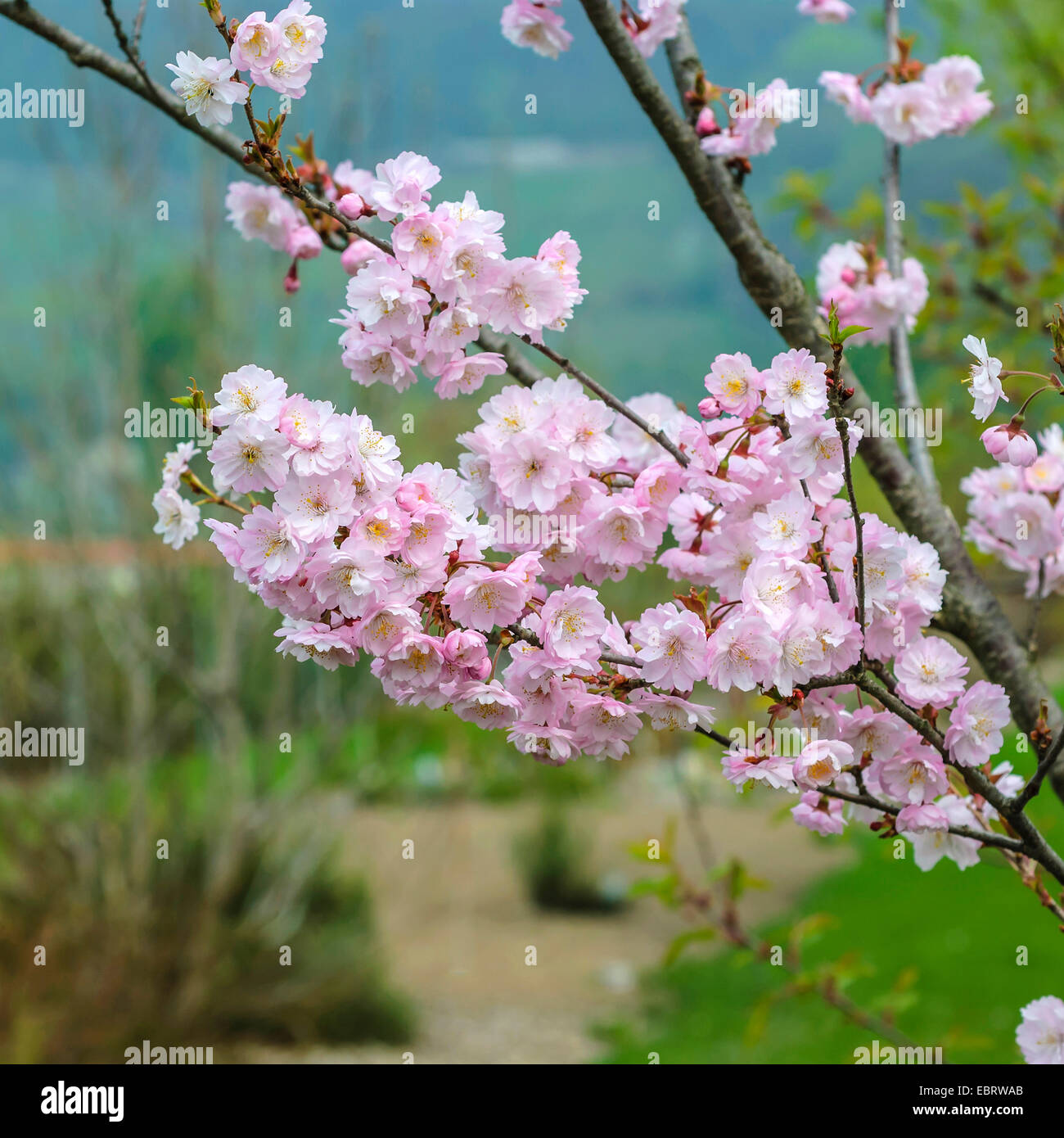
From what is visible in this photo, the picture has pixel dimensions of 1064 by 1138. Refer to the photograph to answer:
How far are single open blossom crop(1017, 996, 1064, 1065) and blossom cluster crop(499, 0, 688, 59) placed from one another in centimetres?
139

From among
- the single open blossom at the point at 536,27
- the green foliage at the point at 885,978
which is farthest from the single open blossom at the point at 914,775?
the green foliage at the point at 885,978

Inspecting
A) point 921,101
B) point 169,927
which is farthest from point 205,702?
point 921,101

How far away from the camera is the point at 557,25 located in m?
1.61

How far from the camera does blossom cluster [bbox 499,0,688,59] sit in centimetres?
159

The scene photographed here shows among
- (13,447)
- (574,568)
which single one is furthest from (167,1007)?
A: (574,568)

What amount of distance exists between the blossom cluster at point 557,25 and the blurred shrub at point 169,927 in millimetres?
3734

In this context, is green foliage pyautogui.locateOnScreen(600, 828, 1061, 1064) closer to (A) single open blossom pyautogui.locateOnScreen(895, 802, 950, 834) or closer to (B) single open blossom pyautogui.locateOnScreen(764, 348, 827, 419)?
(A) single open blossom pyautogui.locateOnScreen(895, 802, 950, 834)

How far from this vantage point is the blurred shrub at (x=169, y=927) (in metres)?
4.29

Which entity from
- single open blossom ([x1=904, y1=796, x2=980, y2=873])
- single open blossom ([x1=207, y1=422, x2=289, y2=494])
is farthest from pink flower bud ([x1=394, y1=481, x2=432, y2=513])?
single open blossom ([x1=904, y1=796, x2=980, y2=873])

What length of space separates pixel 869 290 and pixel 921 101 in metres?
0.38

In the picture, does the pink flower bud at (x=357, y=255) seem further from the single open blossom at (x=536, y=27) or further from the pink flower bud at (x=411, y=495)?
the pink flower bud at (x=411, y=495)
